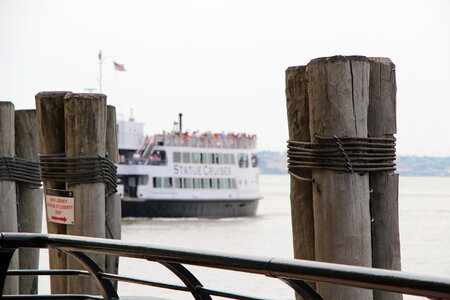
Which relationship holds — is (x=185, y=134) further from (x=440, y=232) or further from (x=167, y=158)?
(x=440, y=232)

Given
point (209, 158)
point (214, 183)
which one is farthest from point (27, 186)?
point (209, 158)

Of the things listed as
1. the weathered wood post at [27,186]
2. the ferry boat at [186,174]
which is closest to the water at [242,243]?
the ferry boat at [186,174]

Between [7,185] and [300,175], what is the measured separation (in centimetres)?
362

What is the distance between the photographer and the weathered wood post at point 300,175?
3.55 metres

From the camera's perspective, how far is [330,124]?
3352 mm

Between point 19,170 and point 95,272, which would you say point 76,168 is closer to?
point 19,170

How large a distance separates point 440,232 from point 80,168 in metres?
44.8

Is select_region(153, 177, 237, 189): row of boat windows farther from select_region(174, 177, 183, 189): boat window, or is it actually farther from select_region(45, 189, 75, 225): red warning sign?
select_region(45, 189, 75, 225): red warning sign

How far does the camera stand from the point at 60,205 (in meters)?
5.06

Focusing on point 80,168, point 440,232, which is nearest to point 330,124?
point 80,168

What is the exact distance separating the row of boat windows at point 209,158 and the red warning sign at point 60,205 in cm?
4671

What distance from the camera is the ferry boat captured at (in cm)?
5038

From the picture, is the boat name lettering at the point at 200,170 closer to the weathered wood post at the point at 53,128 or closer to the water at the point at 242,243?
the water at the point at 242,243

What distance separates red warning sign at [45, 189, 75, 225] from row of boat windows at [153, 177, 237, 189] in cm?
4562
